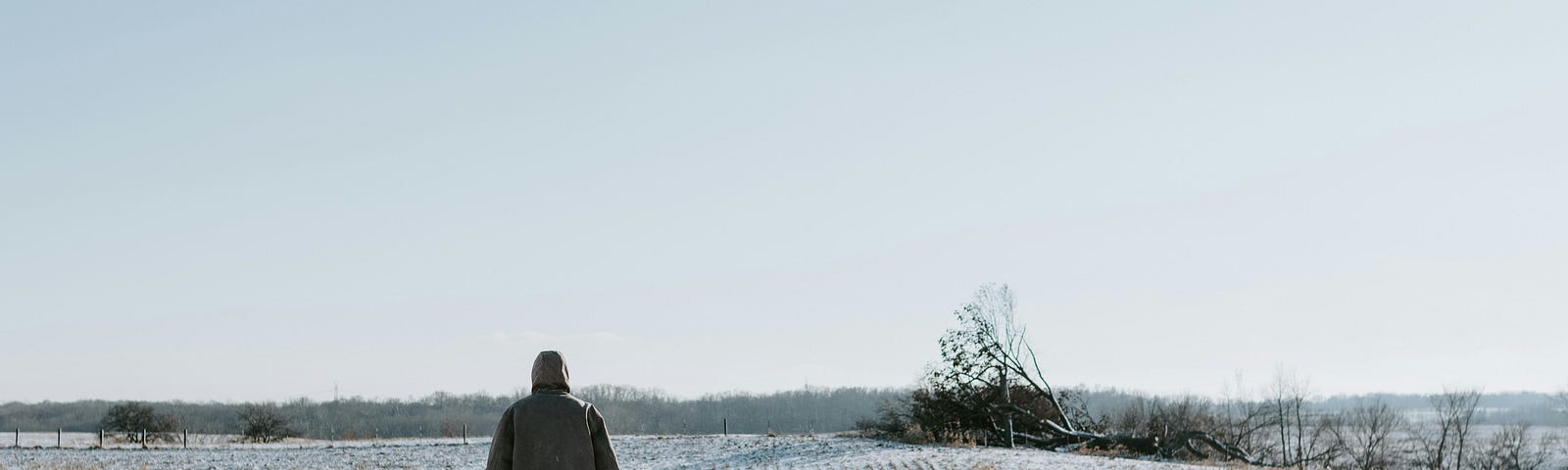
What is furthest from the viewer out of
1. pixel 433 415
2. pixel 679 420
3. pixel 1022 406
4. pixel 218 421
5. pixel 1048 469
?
pixel 679 420

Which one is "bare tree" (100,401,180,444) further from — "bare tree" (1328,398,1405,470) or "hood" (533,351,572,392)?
"hood" (533,351,572,392)

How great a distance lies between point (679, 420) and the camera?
140 metres

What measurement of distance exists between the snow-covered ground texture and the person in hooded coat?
20.2 meters

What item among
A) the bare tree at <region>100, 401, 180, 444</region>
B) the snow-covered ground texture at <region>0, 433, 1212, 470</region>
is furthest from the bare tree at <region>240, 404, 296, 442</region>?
the snow-covered ground texture at <region>0, 433, 1212, 470</region>

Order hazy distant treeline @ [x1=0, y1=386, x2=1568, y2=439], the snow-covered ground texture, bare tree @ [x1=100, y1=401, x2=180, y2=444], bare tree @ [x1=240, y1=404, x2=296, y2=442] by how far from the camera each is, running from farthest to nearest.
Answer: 1. hazy distant treeline @ [x1=0, y1=386, x2=1568, y2=439]
2. bare tree @ [x1=100, y1=401, x2=180, y2=444]
3. bare tree @ [x1=240, y1=404, x2=296, y2=442]
4. the snow-covered ground texture

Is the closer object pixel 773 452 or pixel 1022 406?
pixel 773 452

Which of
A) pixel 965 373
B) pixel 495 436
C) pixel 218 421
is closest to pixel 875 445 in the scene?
pixel 965 373

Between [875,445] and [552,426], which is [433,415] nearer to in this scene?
[875,445]

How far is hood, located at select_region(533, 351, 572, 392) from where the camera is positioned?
9164mm

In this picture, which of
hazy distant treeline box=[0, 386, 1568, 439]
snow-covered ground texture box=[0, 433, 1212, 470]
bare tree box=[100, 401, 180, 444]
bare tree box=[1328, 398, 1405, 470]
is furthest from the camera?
hazy distant treeline box=[0, 386, 1568, 439]

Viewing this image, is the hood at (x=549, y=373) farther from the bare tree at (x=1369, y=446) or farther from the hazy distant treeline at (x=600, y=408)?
the hazy distant treeline at (x=600, y=408)

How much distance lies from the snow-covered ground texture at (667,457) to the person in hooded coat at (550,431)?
20205mm

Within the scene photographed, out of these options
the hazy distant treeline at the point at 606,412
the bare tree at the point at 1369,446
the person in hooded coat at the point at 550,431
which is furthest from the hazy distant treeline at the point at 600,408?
the person in hooded coat at the point at 550,431

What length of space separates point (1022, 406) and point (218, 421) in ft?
315
